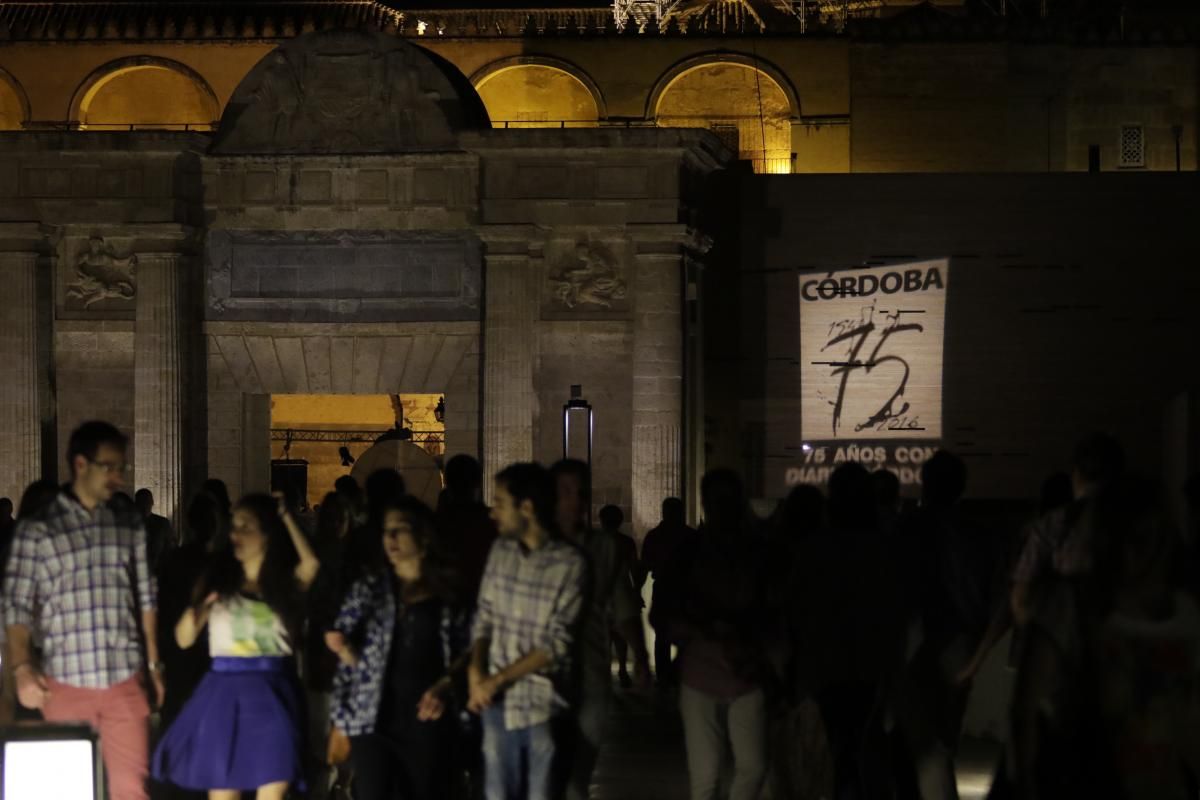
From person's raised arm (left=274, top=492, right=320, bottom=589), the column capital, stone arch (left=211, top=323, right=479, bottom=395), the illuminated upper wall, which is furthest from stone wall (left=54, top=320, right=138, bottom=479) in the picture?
person's raised arm (left=274, top=492, right=320, bottom=589)

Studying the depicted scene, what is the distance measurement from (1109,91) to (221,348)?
1647 centimetres

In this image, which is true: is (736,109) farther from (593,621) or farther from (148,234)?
(593,621)

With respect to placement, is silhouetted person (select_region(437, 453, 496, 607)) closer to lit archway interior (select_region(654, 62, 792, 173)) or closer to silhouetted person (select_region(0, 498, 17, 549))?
silhouetted person (select_region(0, 498, 17, 549))

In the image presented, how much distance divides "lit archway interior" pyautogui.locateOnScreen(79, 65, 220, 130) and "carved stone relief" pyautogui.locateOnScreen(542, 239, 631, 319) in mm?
12695

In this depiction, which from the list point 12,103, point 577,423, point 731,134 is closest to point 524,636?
point 577,423

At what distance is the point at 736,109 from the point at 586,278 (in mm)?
11879

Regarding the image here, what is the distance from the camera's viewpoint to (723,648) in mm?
10609

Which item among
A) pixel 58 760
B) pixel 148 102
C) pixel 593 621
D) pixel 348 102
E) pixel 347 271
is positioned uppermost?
pixel 148 102

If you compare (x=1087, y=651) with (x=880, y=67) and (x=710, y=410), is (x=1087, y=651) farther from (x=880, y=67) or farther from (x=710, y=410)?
(x=880, y=67)

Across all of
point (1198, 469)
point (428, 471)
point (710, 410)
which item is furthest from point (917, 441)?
point (1198, 469)

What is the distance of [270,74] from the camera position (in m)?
23.9

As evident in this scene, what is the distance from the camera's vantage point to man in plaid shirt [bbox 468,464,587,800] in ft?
31.1

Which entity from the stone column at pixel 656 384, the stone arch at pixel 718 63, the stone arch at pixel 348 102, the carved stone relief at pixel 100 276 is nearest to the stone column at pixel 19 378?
the carved stone relief at pixel 100 276

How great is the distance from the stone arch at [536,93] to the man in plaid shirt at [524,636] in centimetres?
2525
